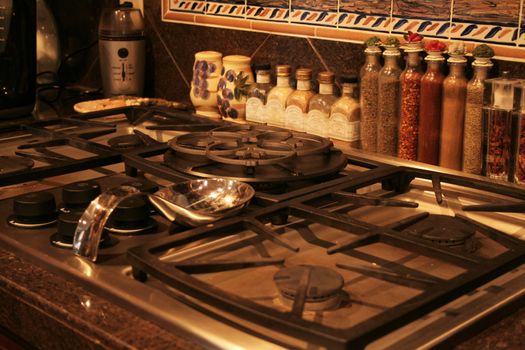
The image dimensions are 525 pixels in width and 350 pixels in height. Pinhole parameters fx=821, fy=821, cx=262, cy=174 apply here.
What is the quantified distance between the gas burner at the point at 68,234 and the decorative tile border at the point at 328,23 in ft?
2.31

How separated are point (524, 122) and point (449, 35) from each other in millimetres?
234

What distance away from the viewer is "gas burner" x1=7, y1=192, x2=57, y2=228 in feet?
3.58

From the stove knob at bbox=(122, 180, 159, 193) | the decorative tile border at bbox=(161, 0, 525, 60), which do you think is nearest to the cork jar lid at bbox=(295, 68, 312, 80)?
the decorative tile border at bbox=(161, 0, 525, 60)

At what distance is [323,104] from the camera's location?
151 centimetres

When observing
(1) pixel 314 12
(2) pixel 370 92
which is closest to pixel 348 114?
(2) pixel 370 92

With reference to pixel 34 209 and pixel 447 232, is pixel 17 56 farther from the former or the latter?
pixel 447 232

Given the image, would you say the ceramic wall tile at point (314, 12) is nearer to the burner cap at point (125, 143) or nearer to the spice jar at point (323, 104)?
the spice jar at point (323, 104)

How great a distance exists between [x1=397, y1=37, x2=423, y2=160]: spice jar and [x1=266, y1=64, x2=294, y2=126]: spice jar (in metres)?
0.26

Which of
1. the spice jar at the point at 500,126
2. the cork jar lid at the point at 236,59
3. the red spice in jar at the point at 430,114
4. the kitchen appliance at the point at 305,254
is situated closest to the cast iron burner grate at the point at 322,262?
the kitchen appliance at the point at 305,254

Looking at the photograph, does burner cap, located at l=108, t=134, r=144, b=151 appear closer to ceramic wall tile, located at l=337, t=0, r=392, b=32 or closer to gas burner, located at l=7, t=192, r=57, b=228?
gas burner, located at l=7, t=192, r=57, b=228

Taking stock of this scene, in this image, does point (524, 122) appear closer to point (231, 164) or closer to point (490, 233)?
point (490, 233)

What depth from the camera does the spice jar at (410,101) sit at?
137cm

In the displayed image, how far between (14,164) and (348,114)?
1.91 feet

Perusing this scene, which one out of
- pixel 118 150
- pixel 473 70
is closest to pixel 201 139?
pixel 118 150
